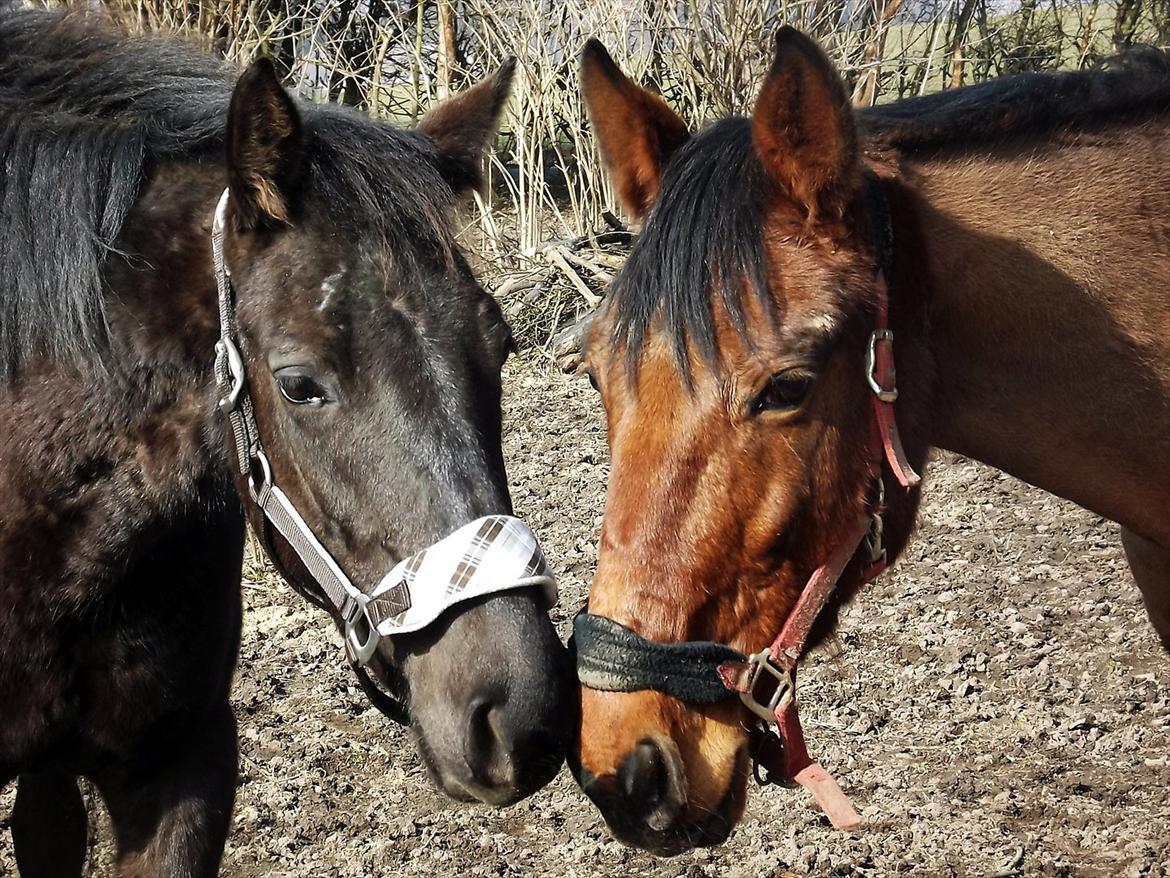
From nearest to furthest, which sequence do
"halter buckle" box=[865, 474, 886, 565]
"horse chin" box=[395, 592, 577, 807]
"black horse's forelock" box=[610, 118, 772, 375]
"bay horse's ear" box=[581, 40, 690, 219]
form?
"horse chin" box=[395, 592, 577, 807] → "black horse's forelock" box=[610, 118, 772, 375] → "halter buckle" box=[865, 474, 886, 565] → "bay horse's ear" box=[581, 40, 690, 219]

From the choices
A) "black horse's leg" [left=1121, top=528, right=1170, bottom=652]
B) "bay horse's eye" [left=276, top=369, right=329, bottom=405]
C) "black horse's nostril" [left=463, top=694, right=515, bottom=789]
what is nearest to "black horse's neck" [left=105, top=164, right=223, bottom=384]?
"bay horse's eye" [left=276, top=369, right=329, bottom=405]

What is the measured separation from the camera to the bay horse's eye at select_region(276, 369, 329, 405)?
197cm

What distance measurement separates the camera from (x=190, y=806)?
8.08ft

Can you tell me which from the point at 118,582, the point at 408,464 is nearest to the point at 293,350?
the point at 408,464

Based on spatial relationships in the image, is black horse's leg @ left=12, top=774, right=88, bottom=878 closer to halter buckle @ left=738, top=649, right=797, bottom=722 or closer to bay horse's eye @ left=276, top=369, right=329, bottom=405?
bay horse's eye @ left=276, top=369, right=329, bottom=405

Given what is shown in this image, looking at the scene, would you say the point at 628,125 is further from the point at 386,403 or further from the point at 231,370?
the point at 231,370

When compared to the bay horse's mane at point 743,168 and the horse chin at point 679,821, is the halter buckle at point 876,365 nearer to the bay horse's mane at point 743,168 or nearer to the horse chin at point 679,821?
the bay horse's mane at point 743,168

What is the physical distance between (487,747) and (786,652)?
0.57 metres

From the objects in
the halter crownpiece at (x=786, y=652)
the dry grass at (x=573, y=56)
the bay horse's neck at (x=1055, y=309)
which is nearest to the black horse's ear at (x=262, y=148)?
the halter crownpiece at (x=786, y=652)

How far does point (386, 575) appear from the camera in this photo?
1961 mm

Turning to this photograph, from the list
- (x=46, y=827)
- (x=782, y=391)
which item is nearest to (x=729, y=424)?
(x=782, y=391)

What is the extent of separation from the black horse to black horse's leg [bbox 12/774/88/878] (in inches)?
16.3

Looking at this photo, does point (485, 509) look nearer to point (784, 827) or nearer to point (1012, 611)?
point (784, 827)

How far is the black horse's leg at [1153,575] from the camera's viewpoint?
2.72 meters
